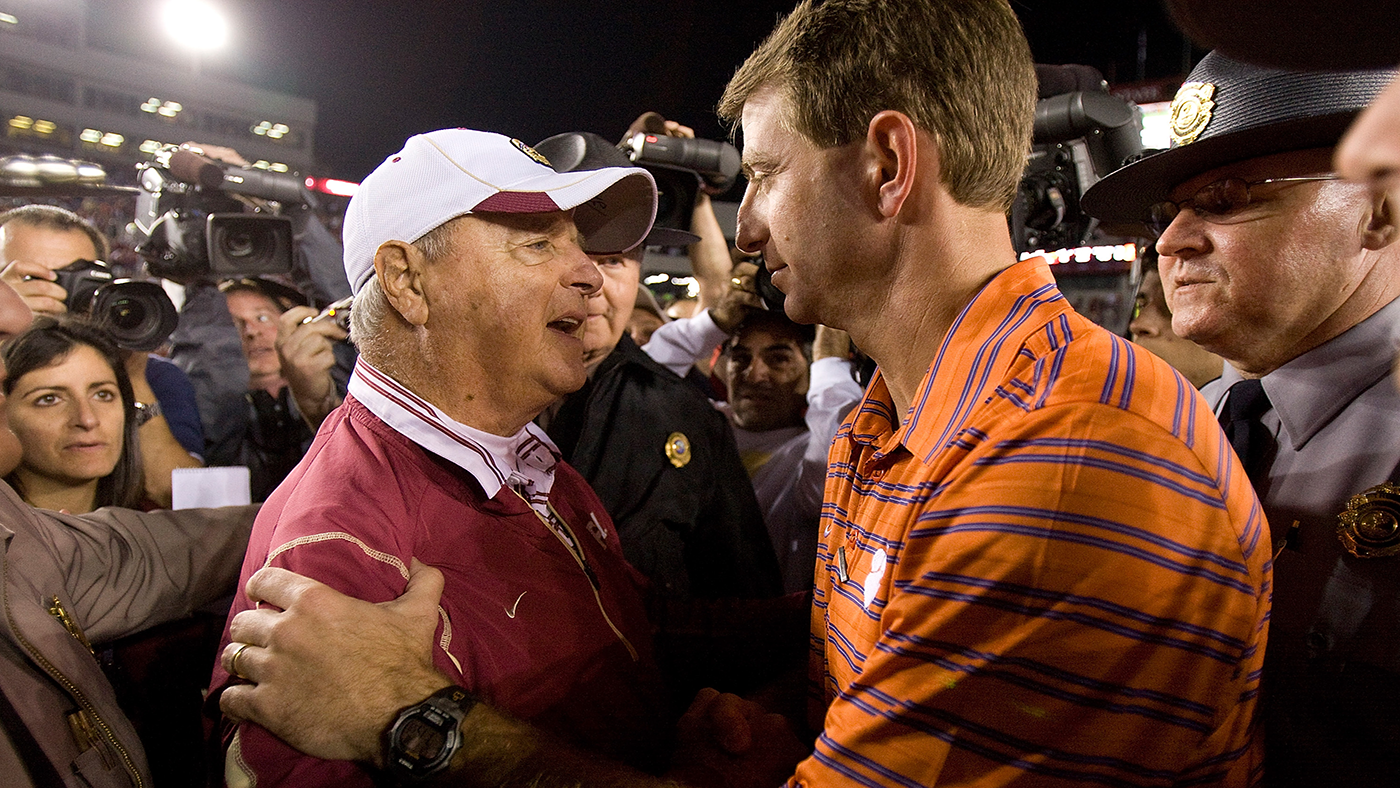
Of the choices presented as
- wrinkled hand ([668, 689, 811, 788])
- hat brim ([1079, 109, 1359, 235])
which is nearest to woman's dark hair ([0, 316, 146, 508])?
wrinkled hand ([668, 689, 811, 788])

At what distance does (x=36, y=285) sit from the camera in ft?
8.78

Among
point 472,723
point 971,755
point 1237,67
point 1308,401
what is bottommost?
point 472,723

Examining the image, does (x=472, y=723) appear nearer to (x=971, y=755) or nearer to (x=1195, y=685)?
(x=971, y=755)

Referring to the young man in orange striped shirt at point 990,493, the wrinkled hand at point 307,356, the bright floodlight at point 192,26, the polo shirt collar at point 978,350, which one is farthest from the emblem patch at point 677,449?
the bright floodlight at point 192,26

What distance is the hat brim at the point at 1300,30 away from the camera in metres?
0.52

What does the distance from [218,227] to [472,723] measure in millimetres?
3308

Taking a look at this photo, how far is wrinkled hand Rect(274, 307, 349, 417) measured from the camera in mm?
3396

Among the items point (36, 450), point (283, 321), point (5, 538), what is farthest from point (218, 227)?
point (5, 538)

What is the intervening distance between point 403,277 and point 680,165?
1691 mm

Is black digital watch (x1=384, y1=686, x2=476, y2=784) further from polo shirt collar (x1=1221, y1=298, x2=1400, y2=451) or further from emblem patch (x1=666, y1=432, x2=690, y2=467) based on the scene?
polo shirt collar (x1=1221, y1=298, x2=1400, y2=451)

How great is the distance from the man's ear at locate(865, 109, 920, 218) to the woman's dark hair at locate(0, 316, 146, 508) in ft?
8.70

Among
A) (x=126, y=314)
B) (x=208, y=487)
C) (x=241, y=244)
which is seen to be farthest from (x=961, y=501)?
(x=241, y=244)

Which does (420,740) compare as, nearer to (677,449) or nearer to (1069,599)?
(1069,599)

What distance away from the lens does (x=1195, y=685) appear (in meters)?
0.95
